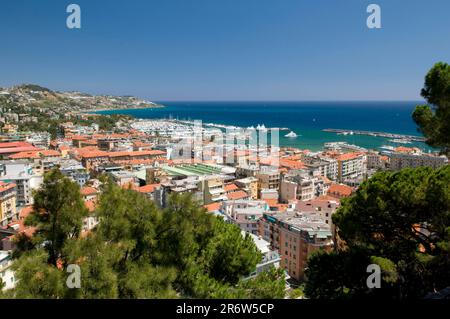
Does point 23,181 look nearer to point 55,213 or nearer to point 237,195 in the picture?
point 237,195

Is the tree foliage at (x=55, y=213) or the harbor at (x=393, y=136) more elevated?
the tree foliage at (x=55, y=213)

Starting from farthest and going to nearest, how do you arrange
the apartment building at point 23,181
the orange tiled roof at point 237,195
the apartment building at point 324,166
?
the apartment building at point 324,166
the apartment building at point 23,181
the orange tiled roof at point 237,195

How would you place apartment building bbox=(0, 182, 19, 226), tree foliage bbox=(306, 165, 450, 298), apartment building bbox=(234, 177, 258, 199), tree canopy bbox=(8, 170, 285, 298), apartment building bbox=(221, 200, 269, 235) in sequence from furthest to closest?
apartment building bbox=(234, 177, 258, 199) → apartment building bbox=(0, 182, 19, 226) → apartment building bbox=(221, 200, 269, 235) → tree foliage bbox=(306, 165, 450, 298) → tree canopy bbox=(8, 170, 285, 298)

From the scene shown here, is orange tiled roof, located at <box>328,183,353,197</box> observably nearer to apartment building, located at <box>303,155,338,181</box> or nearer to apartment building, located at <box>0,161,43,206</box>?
apartment building, located at <box>303,155,338,181</box>

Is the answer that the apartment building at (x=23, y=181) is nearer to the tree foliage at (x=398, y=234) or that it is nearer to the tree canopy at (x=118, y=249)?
the tree canopy at (x=118, y=249)

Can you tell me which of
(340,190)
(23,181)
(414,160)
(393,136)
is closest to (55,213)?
(340,190)

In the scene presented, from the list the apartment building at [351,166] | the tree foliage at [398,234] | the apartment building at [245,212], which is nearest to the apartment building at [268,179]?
the apartment building at [245,212]

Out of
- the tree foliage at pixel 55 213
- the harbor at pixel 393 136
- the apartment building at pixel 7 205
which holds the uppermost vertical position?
the tree foliage at pixel 55 213

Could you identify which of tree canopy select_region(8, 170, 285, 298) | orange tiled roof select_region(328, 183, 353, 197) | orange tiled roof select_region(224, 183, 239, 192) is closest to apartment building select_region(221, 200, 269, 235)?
orange tiled roof select_region(224, 183, 239, 192)

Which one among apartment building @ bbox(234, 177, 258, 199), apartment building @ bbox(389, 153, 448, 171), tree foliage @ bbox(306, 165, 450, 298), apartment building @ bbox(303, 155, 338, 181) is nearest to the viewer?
tree foliage @ bbox(306, 165, 450, 298)

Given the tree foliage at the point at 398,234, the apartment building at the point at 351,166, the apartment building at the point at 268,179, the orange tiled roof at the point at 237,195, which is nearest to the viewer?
the tree foliage at the point at 398,234
